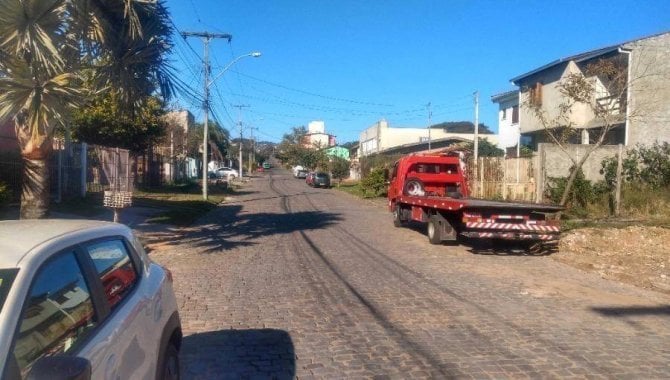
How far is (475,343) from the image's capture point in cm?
639

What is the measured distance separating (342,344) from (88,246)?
3.52 meters

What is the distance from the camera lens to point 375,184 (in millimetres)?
38094

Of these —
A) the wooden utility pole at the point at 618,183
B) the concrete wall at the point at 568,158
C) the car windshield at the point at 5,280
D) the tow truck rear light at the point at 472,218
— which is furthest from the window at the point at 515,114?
the car windshield at the point at 5,280

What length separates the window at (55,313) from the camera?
8.34 ft

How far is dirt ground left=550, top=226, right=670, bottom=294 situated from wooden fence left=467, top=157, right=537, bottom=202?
6.82m

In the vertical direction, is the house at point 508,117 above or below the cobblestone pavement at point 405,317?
above

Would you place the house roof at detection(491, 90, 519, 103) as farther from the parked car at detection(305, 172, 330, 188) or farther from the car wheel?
the car wheel

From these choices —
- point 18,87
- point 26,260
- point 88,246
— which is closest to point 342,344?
point 88,246

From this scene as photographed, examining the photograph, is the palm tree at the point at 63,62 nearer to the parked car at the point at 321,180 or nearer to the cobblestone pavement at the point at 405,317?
the cobblestone pavement at the point at 405,317

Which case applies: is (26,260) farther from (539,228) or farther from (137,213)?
(137,213)

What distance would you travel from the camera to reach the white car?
2449mm

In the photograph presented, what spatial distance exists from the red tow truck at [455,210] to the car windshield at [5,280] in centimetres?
1170

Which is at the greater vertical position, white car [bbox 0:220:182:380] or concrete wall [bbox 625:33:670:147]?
concrete wall [bbox 625:33:670:147]

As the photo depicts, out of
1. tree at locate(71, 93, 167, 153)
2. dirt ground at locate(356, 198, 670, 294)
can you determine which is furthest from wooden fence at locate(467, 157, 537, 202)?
tree at locate(71, 93, 167, 153)
